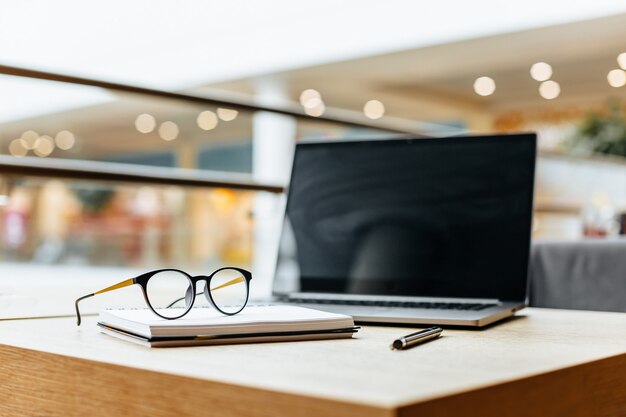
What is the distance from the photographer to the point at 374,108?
8.74 meters

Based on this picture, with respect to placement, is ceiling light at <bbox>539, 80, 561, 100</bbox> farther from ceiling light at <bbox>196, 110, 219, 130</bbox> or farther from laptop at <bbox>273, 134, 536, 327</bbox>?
laptop at <bbox>273, 134, 536, 327</bbox>

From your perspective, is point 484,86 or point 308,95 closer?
point 484,86

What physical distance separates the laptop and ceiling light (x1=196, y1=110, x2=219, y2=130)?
25.7 feet

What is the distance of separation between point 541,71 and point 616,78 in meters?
0.83

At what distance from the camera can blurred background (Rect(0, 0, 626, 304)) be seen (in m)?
4.54

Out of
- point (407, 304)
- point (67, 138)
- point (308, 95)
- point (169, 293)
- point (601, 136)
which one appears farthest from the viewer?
point (67, 138)

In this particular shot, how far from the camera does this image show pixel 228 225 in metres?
5.58

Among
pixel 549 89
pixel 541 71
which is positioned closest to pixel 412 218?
pixel 541 71

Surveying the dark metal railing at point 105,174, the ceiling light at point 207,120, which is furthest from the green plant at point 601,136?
the dark metal railing at point 105,174

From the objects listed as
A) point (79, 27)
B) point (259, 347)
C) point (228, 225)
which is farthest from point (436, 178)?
point (79, 27)

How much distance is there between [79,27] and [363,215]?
6.75 meters

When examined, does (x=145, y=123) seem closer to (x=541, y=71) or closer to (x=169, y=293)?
(x=541, y=71)

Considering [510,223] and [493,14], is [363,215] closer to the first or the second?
[510,223]

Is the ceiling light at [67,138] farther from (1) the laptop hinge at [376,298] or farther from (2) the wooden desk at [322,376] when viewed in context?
(2) the wooden desk at [322,376]
